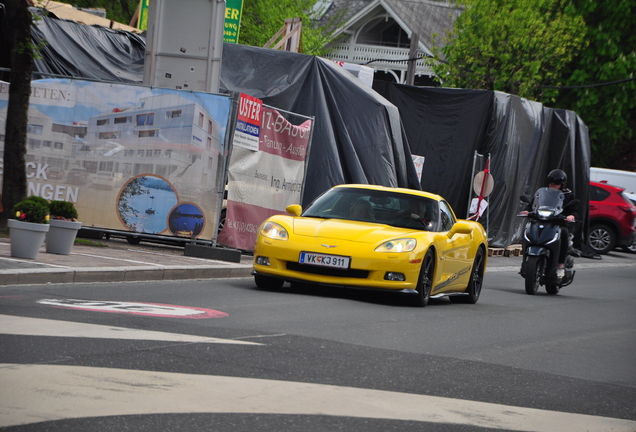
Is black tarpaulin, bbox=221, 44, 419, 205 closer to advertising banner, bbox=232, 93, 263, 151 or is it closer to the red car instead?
advertising banner, bbox=232, 93, 263, 151

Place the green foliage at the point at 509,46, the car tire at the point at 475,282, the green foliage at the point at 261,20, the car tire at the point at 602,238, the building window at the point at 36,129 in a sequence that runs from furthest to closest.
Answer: the green foliage at the point at 261,20 → the green foliage at the point at 509,46 → the car tire at the point at 602,238 → the building window at the point at 36,129 → the car tire at the point at 475,282

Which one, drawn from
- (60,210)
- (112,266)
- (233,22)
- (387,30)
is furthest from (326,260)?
(387,30)

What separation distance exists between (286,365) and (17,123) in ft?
26.9

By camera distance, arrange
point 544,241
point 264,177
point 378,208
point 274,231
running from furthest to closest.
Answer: point 264,177
point 544,241
point 378,208
point 274,231

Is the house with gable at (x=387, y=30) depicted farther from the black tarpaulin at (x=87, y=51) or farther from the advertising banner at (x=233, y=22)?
the black tarpaulin at (x=87, y=51)

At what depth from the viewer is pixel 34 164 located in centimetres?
1397

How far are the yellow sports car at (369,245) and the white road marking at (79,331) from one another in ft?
12.1

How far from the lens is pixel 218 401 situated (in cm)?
471

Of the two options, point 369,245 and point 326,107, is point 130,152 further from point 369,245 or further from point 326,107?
point 326,107

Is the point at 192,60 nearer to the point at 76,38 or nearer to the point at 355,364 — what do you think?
the point at 76,38

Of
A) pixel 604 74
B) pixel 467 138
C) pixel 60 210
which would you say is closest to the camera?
pixel 60 210

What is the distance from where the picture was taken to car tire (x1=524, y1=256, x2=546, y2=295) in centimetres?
1440


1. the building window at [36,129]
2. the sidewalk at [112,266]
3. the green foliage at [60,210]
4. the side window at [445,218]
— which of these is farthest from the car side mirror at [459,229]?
the building window at [36,129]

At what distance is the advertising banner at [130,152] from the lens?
14.0 meters
